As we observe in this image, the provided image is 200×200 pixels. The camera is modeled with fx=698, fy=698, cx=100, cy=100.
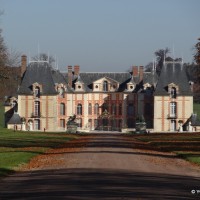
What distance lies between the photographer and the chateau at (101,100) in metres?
82.1

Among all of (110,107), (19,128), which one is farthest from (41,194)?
(110,107)

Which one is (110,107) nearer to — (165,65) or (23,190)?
(165,65)

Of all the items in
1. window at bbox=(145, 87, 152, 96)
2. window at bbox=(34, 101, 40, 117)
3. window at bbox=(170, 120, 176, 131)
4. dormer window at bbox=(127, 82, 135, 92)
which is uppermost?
dormer window at bbox=(127, 82, 135, 92)

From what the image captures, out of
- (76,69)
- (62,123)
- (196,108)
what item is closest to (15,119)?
(62,123)

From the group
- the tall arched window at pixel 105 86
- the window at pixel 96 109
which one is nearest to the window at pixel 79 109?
the window at pixel 96 109

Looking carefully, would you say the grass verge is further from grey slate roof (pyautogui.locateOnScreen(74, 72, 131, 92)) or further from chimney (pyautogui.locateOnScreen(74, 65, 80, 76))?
chimney (pyautogui.locateOnScreen(74, 65, 80, 76))

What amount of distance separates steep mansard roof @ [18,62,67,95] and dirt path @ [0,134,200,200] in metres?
57.8

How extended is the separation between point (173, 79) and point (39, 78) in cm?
1605

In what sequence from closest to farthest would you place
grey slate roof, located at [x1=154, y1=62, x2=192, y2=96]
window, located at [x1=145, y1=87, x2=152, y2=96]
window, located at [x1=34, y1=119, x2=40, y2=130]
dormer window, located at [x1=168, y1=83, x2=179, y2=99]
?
window, located at [x1=34, y1=119, x2=40, y2=130] → dormer window, located at [x1=168, y1=83, x2=179, y2=99] → grey slate roof, located at [x1=154, y1=62, x2=192, y2=96] → window, located at [x1=145, y1=87, x2=152, y2=96]

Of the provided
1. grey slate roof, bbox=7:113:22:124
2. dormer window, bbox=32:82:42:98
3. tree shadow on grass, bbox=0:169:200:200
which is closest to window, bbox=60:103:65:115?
dormer window, bbox=32:82:42:98

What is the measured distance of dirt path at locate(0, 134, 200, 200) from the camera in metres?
14.8

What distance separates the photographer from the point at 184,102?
82688 mm

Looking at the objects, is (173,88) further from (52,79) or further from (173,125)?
(52,79)

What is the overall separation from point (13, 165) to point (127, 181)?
6729 millimetres
